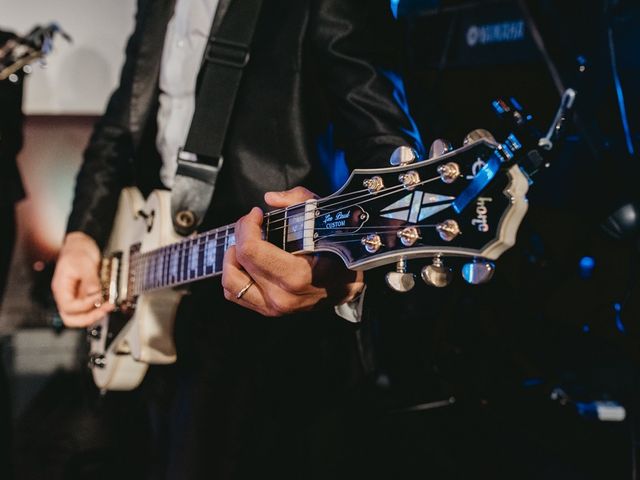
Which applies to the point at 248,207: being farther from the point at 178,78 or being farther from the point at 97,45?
the point at 97,45

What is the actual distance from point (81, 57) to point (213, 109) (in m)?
1.61

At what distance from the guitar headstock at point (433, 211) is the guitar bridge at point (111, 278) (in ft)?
2.42

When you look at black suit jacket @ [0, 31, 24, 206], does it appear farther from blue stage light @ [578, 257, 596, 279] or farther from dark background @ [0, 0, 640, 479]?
blue stage light @ [578, 257, 596, 279]

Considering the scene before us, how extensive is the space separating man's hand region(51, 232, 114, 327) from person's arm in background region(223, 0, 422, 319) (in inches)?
25.5

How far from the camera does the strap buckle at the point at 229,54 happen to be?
3.72 feet

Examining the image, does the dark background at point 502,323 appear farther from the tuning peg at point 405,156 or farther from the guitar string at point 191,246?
the tuning peg at point 405,156

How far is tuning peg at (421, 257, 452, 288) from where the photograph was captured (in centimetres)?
67

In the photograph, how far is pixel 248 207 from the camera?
1085mm

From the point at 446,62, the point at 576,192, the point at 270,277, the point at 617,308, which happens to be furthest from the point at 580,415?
the point at 270,277

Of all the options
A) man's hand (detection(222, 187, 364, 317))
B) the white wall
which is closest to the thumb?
man's hand (detection(222, 187, 364, 317))

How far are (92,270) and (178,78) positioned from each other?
50cm

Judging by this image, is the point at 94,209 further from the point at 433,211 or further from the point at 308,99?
the point at 433,211

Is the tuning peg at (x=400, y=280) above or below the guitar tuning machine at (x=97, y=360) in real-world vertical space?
above

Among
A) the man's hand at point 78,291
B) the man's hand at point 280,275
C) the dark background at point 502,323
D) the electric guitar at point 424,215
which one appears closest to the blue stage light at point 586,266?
the dark background at point 502,323
